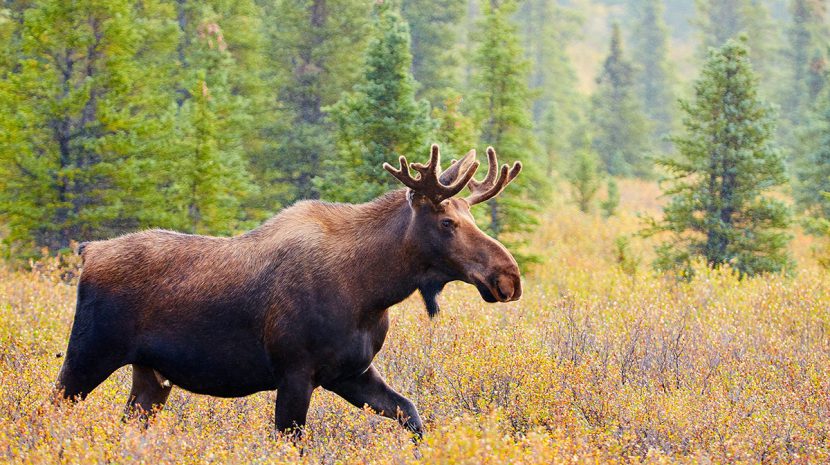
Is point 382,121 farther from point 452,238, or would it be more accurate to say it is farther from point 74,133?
point 452,238

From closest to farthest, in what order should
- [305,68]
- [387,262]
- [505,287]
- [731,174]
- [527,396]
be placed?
[505,287], [387,262], [527,396], [731,174], [305,68]

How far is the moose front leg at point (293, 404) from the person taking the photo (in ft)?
18.8

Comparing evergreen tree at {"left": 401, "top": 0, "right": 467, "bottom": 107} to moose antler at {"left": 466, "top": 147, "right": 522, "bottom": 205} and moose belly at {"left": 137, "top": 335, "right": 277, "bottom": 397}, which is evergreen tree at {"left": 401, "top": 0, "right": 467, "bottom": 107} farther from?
moose belly at {"left": 137, "top": 335, "right": 277, "bottom": 397}

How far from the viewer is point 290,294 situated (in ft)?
19.2

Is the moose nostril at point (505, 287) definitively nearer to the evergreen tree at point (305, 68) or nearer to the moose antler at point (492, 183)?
the moose antler at point (492, 183)

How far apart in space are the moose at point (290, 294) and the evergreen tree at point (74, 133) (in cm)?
879

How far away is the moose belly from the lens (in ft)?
19.7

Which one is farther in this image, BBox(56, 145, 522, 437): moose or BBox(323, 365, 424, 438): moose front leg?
BBox(323, 365, 424, 438): moose front leg

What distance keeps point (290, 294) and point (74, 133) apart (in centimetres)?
1042

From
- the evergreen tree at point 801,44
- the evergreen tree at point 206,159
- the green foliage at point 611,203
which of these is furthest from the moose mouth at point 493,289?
the evergreen tree at point 801,44

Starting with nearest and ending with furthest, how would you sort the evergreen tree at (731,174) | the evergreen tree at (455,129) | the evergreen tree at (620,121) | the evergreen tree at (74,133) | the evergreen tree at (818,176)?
the evergreen tree at (74,133)
the evergreen tree at (731,174)
the evergreen tree at (455,129)
the evergreen tree at (818,176)
the evergreen tree at (620,121)

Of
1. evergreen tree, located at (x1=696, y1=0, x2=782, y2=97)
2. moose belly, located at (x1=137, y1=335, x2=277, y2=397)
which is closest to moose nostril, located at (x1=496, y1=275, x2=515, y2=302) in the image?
moose belly, located at (x1=137, y1=335, x2=277, y2=397)

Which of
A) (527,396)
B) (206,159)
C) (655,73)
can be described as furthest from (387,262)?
(655,73)

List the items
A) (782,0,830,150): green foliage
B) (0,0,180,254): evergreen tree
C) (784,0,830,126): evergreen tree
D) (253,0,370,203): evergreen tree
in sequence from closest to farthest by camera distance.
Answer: (0,0,180,254): evergreen tree → (253,0,370,203): evergreen tree → (782,0,830,150): green foliage → (784,0,830,126): evergreen tree
